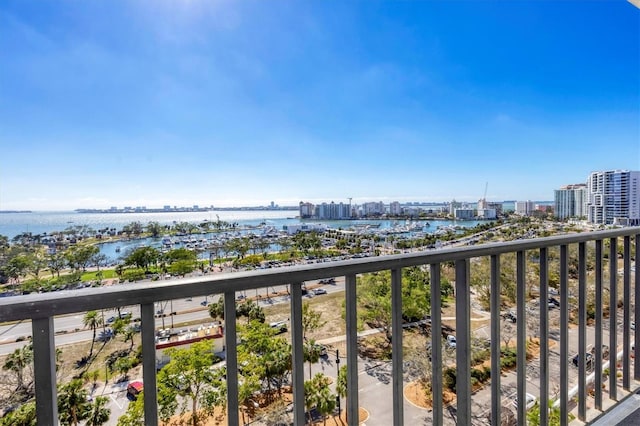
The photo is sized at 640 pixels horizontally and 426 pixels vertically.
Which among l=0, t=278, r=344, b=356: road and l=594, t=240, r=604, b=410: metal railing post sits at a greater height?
l=0, t=278, r=344, b=356: road

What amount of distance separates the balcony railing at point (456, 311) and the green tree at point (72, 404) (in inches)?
6.9

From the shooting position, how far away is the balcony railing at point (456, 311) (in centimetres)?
62

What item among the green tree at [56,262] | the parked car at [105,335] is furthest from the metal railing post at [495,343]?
the green tree at [56,262]

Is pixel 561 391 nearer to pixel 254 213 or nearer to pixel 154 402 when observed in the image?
pixel 154 402

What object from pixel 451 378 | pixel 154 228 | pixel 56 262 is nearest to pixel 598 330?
pixel 451 378

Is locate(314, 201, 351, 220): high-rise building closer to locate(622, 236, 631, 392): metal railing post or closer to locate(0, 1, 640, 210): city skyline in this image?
locate(0, 1, 640, 210): city skyline

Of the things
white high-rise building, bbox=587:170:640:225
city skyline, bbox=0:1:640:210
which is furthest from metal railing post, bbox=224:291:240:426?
white high-rise building, bbox=587:170:640:225

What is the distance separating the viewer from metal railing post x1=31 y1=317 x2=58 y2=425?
0.60 meters

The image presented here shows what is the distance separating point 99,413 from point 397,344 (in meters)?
1.01

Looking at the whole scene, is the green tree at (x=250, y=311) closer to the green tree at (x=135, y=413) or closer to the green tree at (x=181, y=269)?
the green tree at (x=181, y=269)

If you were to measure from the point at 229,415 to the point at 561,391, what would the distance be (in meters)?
1.56

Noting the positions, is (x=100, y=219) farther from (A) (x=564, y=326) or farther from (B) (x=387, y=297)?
(A) (x=564, y=326)

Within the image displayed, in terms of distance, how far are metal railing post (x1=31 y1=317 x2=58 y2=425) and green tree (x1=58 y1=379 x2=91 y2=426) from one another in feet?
0.36

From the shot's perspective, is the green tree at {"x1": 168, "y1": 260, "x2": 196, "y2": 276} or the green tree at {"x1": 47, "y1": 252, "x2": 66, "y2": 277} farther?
the green tree at {"x1": 47, "y1": 252, "x2": 66, "y2": 277}
